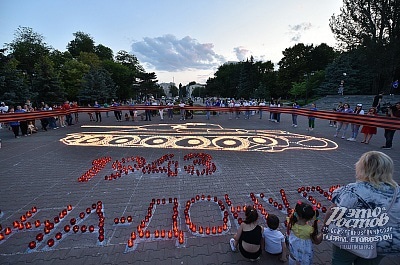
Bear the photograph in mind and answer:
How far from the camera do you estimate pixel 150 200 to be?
546cm

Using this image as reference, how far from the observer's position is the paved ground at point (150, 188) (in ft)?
11.9

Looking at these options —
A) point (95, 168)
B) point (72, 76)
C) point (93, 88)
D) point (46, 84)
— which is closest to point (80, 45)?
point (72, 76)

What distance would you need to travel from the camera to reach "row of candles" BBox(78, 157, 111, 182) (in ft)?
22.8

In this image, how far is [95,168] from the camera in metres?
7.80

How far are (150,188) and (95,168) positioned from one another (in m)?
2.84

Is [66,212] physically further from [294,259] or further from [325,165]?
[325,165]

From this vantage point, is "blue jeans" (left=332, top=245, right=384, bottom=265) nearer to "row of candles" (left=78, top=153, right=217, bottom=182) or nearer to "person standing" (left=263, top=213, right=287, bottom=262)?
"person standing" (left=263, top=213, right=287, bottom=262)

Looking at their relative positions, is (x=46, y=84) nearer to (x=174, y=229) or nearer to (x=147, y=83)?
(x=147, y=83)

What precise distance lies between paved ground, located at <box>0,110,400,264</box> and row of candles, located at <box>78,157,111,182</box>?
7.3 inches

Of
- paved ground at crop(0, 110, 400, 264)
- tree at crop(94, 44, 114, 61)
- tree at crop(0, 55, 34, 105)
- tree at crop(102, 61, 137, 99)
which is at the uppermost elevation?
tree at crop(94, 44, 114, 61)

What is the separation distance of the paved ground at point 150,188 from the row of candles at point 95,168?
7.3 inches

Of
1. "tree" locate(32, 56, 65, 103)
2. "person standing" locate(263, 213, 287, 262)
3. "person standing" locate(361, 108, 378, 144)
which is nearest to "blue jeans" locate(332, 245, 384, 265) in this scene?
"person standing" locate(263, 213, 287, 262)

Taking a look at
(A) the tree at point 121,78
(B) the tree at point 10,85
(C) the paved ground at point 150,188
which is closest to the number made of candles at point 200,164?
(C) the paved ground at point 150,188

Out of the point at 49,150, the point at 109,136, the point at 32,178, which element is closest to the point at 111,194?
the point at 32,178
